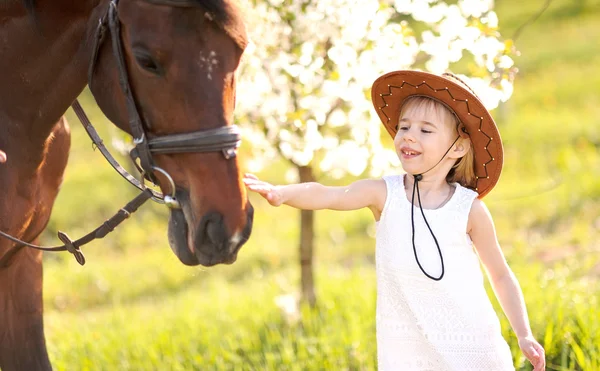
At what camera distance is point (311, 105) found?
418cm

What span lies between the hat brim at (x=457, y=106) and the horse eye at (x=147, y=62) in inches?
37.9

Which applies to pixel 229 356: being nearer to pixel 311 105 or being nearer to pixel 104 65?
pixel 311 105

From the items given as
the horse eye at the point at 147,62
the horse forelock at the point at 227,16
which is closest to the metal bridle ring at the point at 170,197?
the horse eye at the point at 147,62

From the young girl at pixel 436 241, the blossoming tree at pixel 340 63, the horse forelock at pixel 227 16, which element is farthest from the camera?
the blossoming tree at pixel 340 63

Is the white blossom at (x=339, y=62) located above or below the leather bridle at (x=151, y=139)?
above

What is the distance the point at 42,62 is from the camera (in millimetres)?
2564

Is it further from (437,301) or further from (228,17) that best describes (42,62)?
(437,301)

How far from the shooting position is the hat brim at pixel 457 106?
2727mm

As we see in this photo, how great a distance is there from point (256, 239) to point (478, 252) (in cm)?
645

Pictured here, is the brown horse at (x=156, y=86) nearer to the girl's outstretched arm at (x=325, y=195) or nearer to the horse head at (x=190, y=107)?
the horse head at (x=190, y=107)

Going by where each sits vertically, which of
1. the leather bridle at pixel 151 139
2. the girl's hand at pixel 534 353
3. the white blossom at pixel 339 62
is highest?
the white blossom at pixel 339 62

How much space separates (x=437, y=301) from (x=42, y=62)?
157 cm

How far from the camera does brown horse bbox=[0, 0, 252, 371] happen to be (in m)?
2.19

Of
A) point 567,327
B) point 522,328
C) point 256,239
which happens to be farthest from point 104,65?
point 256,239
